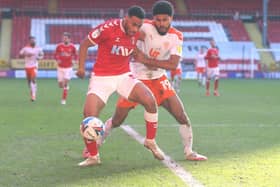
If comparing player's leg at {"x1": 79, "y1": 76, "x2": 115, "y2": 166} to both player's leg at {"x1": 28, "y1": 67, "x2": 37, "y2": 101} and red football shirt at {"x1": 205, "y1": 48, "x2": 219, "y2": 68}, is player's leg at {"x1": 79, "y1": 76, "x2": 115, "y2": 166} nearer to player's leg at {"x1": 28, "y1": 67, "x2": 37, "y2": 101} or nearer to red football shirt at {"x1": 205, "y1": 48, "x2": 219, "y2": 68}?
player's leg at {"x1": 28, "y1": 67, "x2": 37, "y2": 101}

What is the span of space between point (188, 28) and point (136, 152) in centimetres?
4028

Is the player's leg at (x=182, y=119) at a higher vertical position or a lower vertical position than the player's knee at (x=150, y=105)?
lower

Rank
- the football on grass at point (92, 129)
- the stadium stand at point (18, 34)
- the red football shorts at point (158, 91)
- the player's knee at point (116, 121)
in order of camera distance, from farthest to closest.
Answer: the stadium stand at point (18, 34) < the player's knee at point (116, 121) < the red football shorts at point (158, 91) < the football on grass at point (92, 129)

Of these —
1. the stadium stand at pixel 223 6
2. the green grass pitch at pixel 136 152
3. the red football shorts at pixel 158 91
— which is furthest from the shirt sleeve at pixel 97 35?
the stadium stand at pixel 223 6

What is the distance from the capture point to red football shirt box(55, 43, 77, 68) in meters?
19.9

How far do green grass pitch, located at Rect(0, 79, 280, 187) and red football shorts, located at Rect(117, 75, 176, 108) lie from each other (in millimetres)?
761

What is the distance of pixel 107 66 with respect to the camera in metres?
8.00

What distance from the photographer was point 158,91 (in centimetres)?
848

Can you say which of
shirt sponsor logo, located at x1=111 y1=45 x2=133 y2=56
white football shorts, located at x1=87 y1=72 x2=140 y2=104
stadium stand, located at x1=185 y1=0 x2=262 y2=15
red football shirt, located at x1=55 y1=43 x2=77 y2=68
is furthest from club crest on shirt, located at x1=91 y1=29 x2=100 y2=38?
stadium stand, located at x1=185 y1=0 x2=262 y2=15

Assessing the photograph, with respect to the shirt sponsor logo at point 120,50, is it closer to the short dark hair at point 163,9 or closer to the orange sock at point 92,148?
the short dark hair at point 163,9

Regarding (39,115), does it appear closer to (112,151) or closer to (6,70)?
(112,151)

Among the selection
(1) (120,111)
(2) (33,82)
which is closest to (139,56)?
(1) (120,111)

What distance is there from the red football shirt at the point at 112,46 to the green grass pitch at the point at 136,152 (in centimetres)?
127

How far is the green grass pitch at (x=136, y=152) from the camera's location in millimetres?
6836
